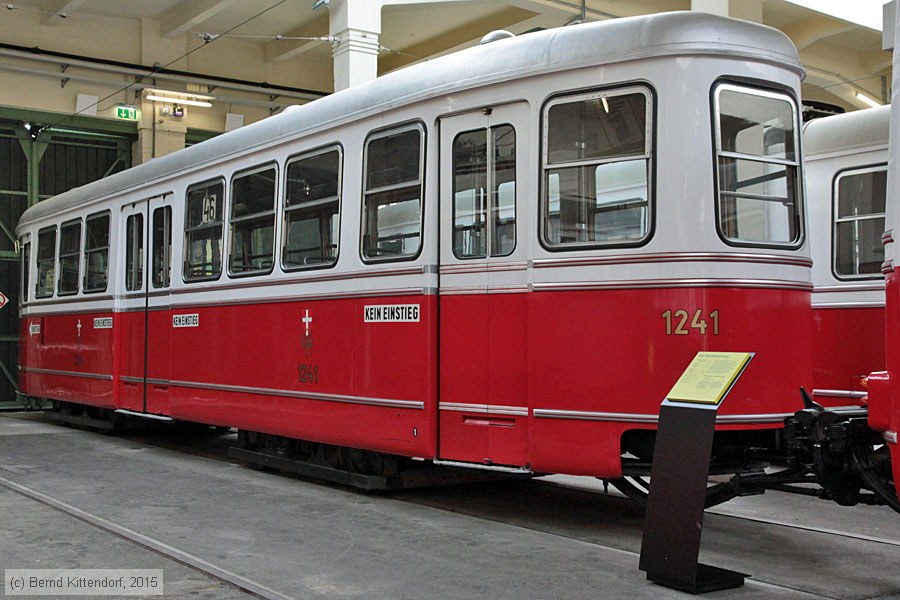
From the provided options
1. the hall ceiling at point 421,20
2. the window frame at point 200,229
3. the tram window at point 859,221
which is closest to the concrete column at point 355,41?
the hall ceiling at point 421,20

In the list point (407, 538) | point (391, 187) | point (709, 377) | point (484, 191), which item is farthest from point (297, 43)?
point (709, 377)

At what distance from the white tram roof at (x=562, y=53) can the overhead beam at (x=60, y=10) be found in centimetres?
1138

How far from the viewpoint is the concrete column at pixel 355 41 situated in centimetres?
1580

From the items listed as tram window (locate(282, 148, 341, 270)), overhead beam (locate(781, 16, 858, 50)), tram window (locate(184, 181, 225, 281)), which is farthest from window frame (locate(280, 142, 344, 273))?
overhead beam (locate(781, 16, 858, 50))

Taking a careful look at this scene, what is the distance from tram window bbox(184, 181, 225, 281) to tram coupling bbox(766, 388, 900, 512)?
22.5ft

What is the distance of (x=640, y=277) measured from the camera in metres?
7.15

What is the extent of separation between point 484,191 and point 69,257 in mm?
9671

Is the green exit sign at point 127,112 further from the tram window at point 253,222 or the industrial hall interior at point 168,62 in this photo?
the tram window at point 253,222

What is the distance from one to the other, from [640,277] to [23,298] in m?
13.7

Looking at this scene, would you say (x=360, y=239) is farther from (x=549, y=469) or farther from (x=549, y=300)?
(x=549, y=469)

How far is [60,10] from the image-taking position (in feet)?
63.9

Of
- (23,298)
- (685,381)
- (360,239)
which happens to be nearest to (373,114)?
(360,239)

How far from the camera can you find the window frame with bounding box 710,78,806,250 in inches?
282

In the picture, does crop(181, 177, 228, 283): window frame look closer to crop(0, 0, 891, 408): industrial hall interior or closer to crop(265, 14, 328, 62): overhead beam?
crop(0, 0, 891, 408): industrial hall interior
